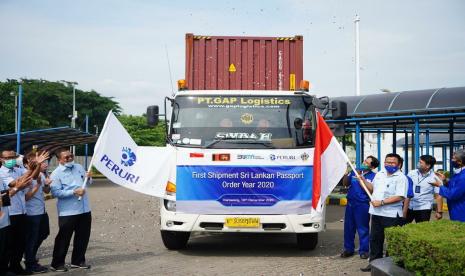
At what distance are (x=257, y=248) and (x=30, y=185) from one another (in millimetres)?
4109

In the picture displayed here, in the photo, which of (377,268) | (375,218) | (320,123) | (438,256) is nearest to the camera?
(438,256)

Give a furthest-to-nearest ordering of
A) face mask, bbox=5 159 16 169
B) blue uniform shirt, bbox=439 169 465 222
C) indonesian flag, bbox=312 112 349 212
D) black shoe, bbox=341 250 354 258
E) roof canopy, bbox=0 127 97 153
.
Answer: roof canopy, bbox=0 127 97 153
black shoe, bbox=341 250 354 258
indonesian flag, bbox=312 112 349 212
face mask, bbox=5 159 16 169
blue uniform shirt, bbox=439 169 465 222

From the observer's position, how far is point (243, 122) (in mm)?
8844

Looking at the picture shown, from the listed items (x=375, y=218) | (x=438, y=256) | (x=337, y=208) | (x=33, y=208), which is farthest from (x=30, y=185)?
(x=337, y=208)

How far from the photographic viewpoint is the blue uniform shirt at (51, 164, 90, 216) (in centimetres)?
773

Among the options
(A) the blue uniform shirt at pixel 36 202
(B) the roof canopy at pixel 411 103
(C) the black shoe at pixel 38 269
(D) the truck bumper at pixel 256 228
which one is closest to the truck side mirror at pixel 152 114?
(D) the truck bumper at pixel 256 228

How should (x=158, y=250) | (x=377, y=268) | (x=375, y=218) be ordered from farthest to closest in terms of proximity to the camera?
1. (x=158, y=250)
2. (x=375, y=218)
3. (x=377, y=268)

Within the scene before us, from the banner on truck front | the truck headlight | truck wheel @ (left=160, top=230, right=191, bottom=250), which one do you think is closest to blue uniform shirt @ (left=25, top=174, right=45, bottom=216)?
the truck headlight

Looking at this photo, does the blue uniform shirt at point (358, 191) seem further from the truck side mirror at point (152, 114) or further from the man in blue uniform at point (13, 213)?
the man in blue uniform at point (13, 213)

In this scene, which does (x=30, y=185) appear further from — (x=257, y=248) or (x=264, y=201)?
(x=257, y=248)

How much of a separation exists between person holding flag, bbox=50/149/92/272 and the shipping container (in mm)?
3464

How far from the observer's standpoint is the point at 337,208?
1789 centimetres

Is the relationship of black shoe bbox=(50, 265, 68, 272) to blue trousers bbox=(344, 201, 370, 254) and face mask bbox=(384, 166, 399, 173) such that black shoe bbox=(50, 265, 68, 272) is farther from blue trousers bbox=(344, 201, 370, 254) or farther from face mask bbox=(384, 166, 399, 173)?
face mask bbox=(384, 166, 399, 173)

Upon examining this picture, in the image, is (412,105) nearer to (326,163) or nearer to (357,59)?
(326,163)
